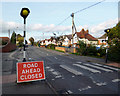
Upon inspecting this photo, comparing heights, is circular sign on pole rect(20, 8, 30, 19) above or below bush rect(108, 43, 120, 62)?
above

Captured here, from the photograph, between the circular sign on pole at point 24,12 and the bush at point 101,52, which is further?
the bush at point 101,52

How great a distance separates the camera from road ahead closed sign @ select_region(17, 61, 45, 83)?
588 centimetres

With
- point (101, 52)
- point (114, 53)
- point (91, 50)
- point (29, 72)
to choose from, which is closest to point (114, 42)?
point (114, 53)

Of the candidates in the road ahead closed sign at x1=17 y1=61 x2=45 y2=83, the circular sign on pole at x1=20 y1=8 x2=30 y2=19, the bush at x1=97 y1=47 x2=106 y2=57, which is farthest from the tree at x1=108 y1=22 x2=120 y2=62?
the circular sign on pole at x1=20 y1=8 x2=30 y2=19

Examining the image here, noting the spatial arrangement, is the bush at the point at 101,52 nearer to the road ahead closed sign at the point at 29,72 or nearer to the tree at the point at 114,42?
the tree at the point at 114,42

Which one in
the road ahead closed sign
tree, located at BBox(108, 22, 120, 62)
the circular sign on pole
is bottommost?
the road ahead closed sign

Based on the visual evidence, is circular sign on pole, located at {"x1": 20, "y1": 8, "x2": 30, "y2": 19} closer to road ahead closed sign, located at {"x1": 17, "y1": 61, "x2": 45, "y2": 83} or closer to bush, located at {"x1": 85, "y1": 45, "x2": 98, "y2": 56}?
road ahead closed sign, located at {"x1": 17, "y1": 61, "x2": 45, "y2": 83}

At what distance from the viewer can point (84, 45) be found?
74.2 ft

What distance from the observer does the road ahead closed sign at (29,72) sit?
588 cm

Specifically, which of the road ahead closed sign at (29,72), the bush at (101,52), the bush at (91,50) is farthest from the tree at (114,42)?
the road ahead closed sign at (29,72)

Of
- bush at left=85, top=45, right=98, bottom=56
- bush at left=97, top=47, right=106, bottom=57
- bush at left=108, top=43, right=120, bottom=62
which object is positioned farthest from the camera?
bush at left=85, top=45, right=98, bottom=56

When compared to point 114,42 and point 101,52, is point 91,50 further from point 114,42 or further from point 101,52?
point 114,42

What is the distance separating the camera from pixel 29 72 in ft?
19.6

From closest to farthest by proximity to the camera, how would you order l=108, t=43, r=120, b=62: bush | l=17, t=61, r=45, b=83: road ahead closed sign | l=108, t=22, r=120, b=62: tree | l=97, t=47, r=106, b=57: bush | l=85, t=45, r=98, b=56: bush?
l=17, t=61, r=45, b=83: road ahead closed sign
l=108, t=22, r=120, b=62: tree
l=108, t=43, r=120, b=62: bush
l=97, t=47, r=106, b=57: bush
l=85, t=45, r=98, b=56: bush
